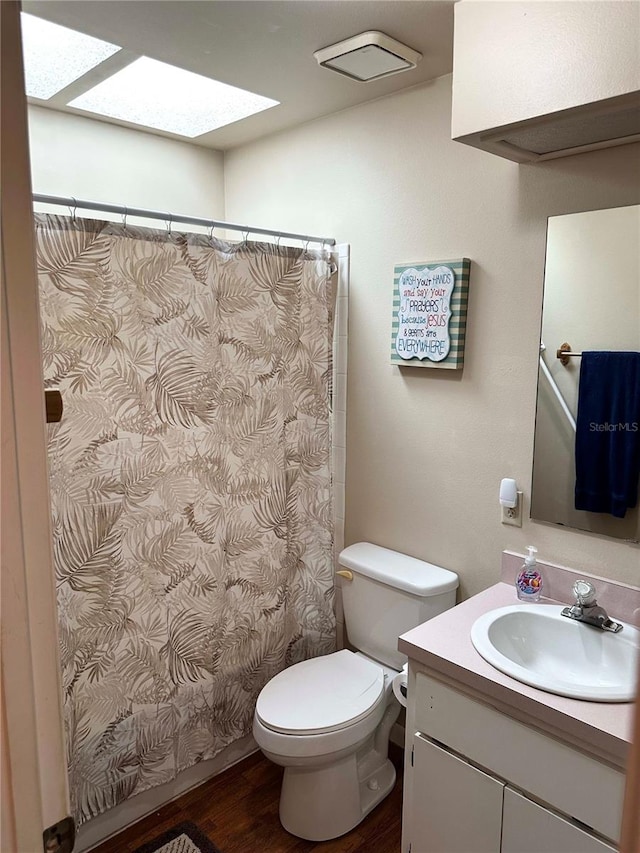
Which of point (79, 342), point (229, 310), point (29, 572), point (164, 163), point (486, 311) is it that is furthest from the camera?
point (164, 163)

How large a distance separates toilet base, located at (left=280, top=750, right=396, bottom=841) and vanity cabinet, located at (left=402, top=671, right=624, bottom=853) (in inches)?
11.4

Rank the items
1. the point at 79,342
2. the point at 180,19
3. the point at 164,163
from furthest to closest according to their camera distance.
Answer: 1. the point at 164,163
2. the point at 79,342
3. the point at 180,19

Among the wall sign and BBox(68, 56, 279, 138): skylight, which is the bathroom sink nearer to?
the wall sign

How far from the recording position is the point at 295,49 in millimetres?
1801

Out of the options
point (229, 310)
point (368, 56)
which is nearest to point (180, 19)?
point (368, 56)

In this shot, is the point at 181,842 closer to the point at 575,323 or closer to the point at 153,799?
the point at 153,799

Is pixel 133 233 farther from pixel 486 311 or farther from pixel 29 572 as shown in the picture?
pixel 29 572

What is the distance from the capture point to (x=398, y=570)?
2178 mm

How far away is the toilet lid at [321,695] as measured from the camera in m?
1.91

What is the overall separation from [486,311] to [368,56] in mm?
819

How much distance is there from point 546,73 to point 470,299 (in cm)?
75

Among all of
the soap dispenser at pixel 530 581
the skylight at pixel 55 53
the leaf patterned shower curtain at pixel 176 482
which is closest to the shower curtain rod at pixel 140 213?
the leaf patterned shower curtain at pixel 176 482

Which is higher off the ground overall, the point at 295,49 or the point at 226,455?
the point at 295,49

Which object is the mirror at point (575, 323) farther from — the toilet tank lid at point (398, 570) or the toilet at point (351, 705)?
the toilet at point (351, 705)
